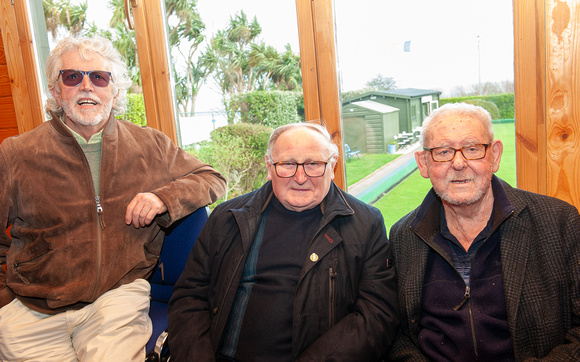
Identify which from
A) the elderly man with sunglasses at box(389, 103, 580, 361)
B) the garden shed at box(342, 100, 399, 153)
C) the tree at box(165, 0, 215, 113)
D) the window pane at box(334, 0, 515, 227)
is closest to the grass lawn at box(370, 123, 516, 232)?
the window pane at box(334, 0, 515, 227)

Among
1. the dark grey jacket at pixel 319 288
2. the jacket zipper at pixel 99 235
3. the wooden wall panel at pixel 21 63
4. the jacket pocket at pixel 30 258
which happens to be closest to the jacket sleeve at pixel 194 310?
the dark grey jacket at pixel 319 288

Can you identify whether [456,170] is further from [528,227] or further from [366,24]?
[366,24]

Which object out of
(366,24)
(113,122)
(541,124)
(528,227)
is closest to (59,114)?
(113,122)

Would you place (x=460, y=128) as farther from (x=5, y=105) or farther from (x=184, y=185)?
(x=5, y=105)

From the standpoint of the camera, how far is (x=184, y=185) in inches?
77.5

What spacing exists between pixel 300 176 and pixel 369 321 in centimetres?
61

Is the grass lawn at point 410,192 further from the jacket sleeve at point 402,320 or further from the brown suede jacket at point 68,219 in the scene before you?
the brown suede jacket at point 68,219

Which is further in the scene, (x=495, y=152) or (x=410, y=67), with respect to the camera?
(x=410, y=67)

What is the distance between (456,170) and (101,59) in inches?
67.4

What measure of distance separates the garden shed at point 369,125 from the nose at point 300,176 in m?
0.70

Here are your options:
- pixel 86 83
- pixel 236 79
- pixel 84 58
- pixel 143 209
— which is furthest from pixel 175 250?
pixel 236 79

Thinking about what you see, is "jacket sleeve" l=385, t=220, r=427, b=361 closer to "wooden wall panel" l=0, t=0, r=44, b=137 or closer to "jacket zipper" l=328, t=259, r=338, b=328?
"jacket zipper" l=328, t=259, r=338, b=328

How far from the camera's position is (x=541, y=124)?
1848 mm

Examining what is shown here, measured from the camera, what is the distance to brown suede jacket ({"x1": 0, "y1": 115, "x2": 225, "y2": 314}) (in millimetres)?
1850
